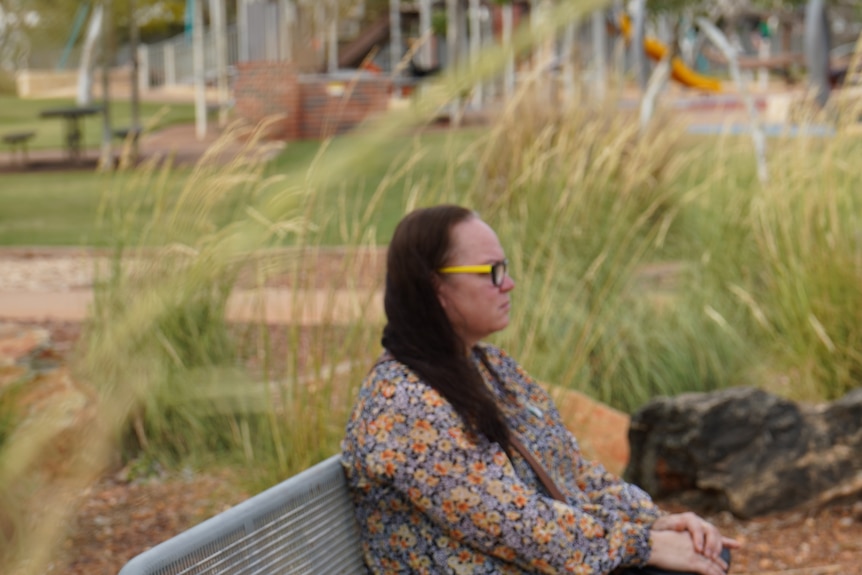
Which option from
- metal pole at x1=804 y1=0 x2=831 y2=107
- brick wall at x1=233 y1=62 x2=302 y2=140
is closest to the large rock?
brick wall at x1=233 y1=62 x2=302 y2=140

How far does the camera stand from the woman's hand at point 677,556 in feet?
7.65

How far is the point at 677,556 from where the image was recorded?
234 centimetres

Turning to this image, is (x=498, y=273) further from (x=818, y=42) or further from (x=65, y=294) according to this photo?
(x=818, y=42)

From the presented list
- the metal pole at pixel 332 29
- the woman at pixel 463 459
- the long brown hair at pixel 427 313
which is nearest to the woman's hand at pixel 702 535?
the woman at pixel 463 459

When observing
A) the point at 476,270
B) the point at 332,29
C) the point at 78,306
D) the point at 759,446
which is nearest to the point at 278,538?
the point at 476,270

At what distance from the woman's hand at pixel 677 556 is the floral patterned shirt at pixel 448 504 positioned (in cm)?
3

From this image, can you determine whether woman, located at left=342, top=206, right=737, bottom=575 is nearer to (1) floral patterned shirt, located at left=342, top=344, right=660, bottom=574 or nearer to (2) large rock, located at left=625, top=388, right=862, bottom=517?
(1) floral patterned shirt, located at left=342, top=344, right=660, bottom=574

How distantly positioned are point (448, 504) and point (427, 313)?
1.34 ft

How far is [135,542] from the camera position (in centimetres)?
341

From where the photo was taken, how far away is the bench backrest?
64.1 inches

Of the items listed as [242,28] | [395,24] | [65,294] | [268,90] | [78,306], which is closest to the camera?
[268,90]

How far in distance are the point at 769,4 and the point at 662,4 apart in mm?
1697

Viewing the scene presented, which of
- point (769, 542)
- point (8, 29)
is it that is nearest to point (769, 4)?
point (769, 542)

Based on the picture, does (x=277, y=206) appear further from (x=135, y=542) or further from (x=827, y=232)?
(x=827, y=232)
